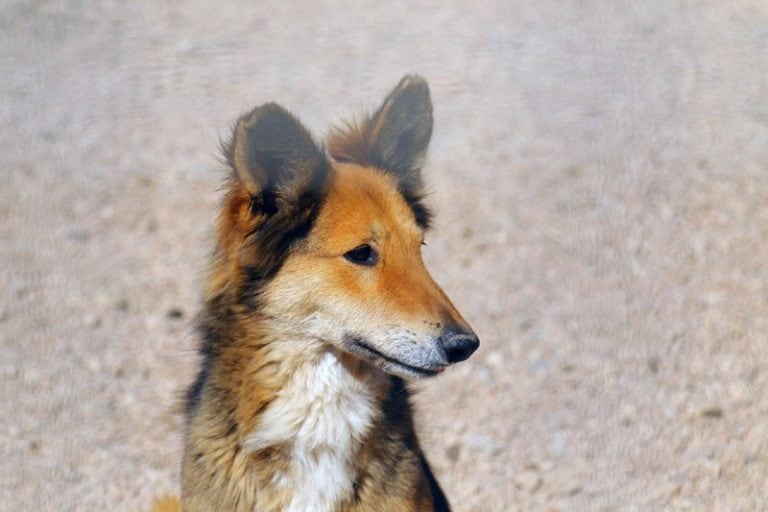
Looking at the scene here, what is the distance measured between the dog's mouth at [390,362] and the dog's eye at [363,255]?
0.29m

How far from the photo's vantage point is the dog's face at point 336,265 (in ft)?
12.4

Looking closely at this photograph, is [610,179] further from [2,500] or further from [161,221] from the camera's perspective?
[2,500]

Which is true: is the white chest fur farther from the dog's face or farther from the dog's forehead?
the dog's forehead

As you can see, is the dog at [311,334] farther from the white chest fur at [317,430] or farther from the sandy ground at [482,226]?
the sandy ground at [482,226]

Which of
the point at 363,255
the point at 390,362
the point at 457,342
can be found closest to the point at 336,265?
the point at 363,255

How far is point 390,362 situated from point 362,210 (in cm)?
58

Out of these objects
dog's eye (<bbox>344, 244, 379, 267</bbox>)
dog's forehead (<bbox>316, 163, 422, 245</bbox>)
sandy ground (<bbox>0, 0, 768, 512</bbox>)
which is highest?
dog's forehead (<bbox>316, 163, 422, 245</bbox>)

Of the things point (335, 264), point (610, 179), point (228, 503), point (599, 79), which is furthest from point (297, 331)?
point (599, 79)

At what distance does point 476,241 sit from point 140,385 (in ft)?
8.11

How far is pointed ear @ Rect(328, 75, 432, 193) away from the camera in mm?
4195

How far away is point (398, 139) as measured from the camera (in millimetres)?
4305

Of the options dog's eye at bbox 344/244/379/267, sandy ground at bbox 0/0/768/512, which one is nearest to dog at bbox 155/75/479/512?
dog's eye at bbox 344/244/379/267

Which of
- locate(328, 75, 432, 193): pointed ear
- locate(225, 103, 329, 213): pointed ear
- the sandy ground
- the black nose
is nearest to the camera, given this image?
locate(225, 103, 329, 213): pointed ear

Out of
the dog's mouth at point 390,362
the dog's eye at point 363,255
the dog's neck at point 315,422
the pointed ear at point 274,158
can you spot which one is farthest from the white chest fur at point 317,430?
the pointed ear at point 274,158
